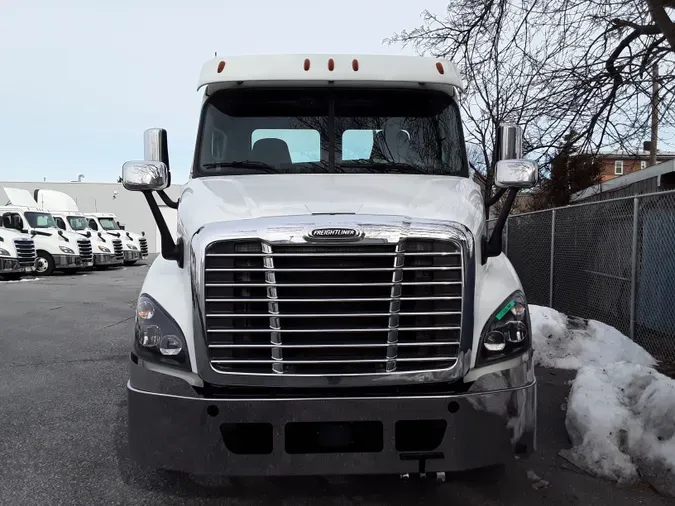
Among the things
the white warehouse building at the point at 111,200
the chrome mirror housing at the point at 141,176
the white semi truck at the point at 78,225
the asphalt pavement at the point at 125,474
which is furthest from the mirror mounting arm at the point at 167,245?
the white warehouse building at the point at 111,200

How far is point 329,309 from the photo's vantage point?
2988 millimetres

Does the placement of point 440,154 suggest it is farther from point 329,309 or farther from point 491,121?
point 491,121

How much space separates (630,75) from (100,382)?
28.9 ft

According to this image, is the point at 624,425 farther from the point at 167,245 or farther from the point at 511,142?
the point at 167,245

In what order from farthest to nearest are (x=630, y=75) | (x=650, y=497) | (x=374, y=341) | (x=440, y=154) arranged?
1. (x=630, y=75)
2. (x=440, y=154)
3. (x=650, y=497)
4. (x=374, y=341)

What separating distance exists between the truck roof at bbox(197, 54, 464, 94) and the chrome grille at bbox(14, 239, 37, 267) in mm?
16358

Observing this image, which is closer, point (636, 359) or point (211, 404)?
point (211, 404)

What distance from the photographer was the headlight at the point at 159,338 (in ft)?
9.73

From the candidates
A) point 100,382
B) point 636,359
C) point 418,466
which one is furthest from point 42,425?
point 636,359

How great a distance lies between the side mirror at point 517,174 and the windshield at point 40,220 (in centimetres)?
2019

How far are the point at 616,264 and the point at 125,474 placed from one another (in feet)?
21.2

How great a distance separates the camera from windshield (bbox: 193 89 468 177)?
4.09 meters

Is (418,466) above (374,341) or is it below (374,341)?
below

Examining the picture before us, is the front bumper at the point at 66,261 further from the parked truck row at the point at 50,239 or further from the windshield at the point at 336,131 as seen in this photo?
the windshield at the point at 336,131
